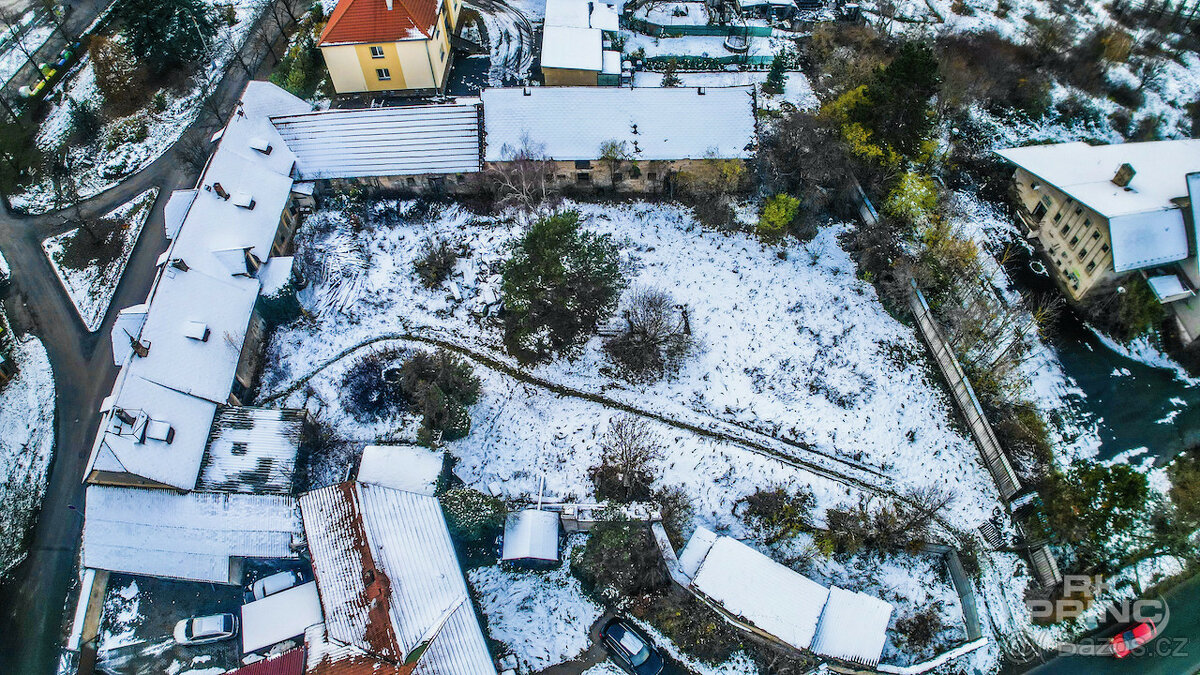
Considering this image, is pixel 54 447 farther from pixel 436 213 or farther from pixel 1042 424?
pixel 1042 424

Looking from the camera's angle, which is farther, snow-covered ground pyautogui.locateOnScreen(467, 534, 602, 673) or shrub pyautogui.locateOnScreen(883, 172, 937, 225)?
shrub pyautogui.locateOnScreen(883, 172, 937, 225)

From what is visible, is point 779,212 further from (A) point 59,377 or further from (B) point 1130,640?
(A) point 59,377

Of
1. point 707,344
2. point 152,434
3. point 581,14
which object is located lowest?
point 707,344

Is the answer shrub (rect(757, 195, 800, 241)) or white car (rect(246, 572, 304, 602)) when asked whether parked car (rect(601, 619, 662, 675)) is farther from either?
shrub (rect(757, 195, 800, 241))

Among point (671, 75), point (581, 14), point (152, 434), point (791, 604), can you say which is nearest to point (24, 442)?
point (152, 434)

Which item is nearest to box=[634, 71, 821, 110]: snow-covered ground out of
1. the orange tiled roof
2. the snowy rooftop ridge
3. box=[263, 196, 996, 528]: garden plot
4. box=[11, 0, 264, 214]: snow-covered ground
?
box=[263, 196, 996, 528]: garden plot

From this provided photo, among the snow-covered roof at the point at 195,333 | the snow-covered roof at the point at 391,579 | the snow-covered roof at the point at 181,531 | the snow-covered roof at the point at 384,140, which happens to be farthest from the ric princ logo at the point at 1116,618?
the snow-covered roof at the point at 195,333
